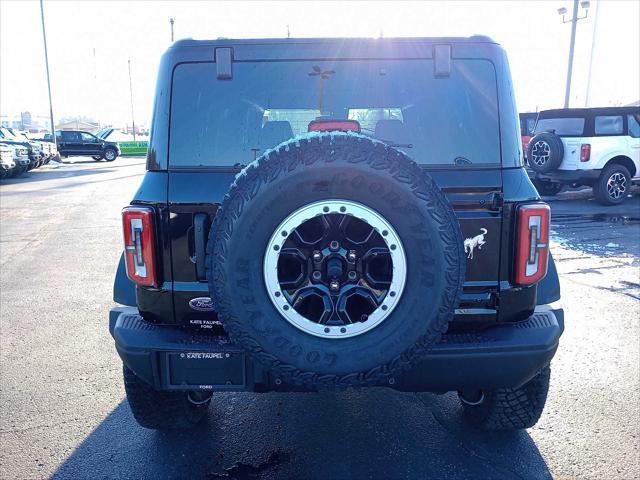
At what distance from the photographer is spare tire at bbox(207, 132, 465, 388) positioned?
77.9 inches

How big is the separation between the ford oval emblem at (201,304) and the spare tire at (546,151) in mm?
11060

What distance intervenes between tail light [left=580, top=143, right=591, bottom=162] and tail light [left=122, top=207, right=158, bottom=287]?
11.5m

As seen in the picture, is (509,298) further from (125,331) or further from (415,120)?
(125,331)

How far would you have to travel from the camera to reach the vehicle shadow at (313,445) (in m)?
2.67

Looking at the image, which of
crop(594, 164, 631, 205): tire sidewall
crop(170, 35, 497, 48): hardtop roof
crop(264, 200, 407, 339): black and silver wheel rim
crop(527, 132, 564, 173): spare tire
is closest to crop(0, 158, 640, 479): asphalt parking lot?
crop(264, 200, 407, 339): black and silver wheel rim

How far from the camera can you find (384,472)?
2.66 m

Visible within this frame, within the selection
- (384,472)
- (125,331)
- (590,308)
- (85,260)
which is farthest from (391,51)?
(85,260)

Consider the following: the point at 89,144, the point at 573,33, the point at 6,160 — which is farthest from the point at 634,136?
the point at 89,144

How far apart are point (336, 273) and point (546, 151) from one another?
1112cm

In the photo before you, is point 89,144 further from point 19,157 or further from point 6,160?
point 6,160

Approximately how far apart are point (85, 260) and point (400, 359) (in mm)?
6440

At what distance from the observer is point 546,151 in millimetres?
11695

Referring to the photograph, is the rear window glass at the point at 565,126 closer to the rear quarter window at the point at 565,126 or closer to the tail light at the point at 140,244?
the rear quarter window at the point at 565,126

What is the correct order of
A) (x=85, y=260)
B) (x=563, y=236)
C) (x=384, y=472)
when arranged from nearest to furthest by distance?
(x=384, y=472) < (x=85, y=260) < (x=563, y=236)
